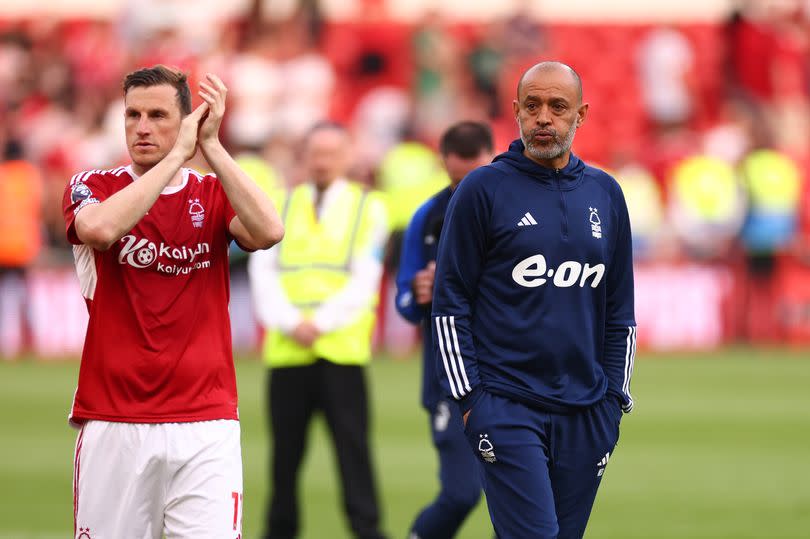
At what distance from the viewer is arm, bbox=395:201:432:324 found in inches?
310

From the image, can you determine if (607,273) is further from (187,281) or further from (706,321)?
(706,321)

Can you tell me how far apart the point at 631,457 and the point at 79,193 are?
26.7ft

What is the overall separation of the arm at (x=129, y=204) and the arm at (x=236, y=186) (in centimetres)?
8

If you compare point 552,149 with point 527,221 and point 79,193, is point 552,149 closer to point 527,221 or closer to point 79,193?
point 527,221

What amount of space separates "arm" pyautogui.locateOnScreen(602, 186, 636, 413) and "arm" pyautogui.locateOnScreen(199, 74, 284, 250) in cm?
139

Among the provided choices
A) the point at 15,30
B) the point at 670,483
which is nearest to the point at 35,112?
the point at 15,30

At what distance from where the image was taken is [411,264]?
7.96 m

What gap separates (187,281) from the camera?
5801 millimetres

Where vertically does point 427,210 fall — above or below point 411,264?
above

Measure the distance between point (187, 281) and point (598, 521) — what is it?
A: 206 inches

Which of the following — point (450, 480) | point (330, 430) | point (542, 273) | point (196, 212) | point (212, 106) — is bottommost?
point (450, 480)

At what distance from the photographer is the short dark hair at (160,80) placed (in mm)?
5766

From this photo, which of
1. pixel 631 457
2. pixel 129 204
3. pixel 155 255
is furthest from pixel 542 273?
pixel 631 457

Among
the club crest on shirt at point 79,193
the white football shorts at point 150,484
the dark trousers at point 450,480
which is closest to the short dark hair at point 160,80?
the club crest on shirt at point 79,193
